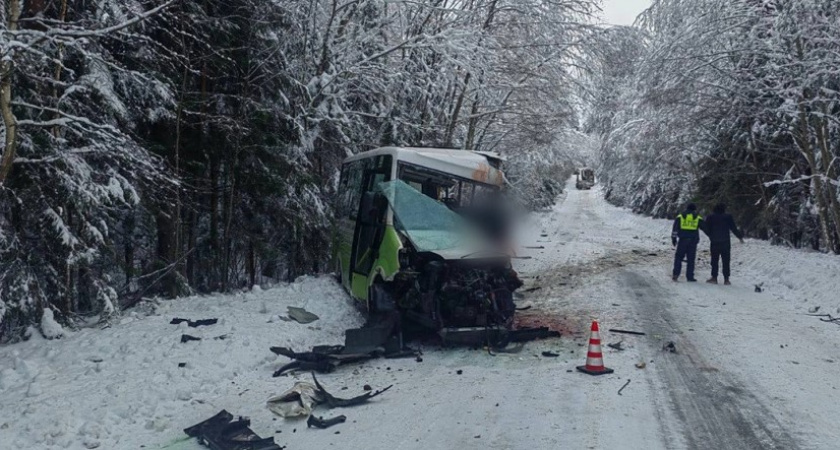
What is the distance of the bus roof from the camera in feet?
31.2

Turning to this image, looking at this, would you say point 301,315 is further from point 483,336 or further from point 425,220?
Result: point 483,336

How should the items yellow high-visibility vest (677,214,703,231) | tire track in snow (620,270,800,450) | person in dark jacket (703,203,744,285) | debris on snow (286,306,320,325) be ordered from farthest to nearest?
yellow high-visibility vest (677,214,703,231), person in dark jacket (703,203,744,285), debris on snow (286,306,320,325), tire track in snow (620,270,800,450)

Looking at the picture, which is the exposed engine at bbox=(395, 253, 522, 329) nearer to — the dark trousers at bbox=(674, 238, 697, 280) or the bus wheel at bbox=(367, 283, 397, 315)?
the bus wheel at bbox=(367, 283, 397, 315)

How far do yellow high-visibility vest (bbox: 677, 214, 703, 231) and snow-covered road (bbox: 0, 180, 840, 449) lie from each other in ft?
9.88

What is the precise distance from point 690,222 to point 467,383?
9313mm

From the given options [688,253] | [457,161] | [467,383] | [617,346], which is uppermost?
[457,161]

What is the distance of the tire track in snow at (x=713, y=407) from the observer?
5176 mm

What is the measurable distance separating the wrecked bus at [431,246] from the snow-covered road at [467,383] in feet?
1.98

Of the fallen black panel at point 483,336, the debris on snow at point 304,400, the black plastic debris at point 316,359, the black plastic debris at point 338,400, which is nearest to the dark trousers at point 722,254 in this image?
the fallen black panel at point 483,336

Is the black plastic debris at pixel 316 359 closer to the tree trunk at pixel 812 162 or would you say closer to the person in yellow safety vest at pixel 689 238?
the person in yellow safety vest at pixel 689 238

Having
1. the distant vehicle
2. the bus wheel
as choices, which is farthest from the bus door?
the distant vehicle

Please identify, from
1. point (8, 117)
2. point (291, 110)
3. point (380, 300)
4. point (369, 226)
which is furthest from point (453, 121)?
point (8, 117)

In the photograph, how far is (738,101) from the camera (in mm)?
16359

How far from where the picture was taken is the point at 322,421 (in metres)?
5.76
